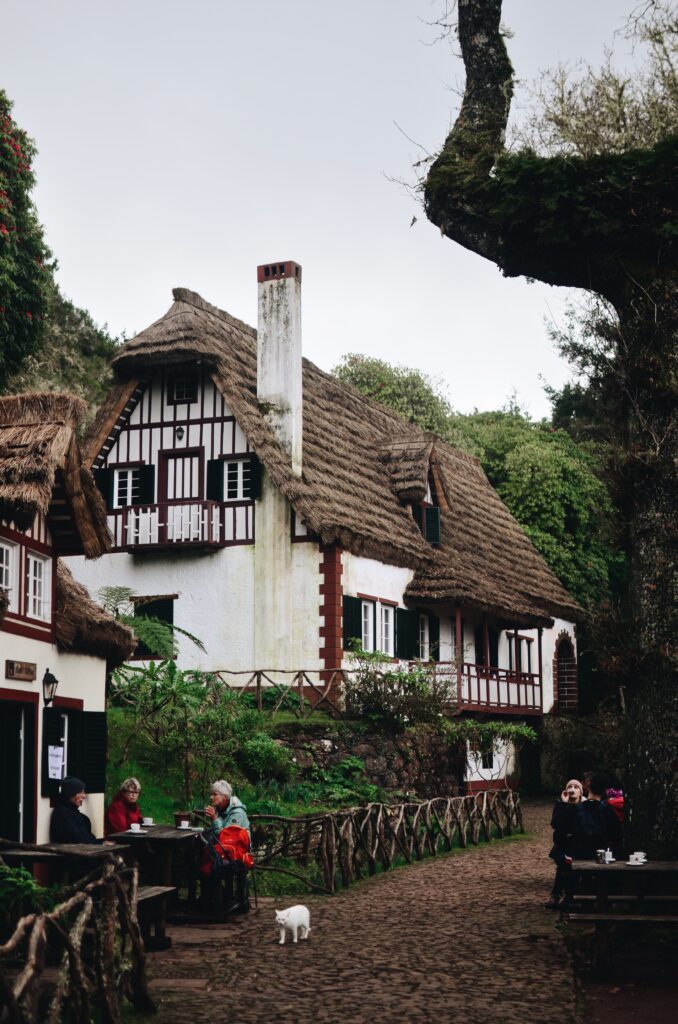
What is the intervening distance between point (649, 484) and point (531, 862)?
8511mm

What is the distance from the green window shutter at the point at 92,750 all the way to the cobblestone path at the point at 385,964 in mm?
3202

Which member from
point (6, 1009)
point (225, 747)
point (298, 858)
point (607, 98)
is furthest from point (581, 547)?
point (6, 1009)

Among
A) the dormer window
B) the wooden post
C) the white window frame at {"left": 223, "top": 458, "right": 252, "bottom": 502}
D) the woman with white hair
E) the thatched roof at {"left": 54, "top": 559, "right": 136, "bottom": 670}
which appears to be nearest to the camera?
the woman with white hair

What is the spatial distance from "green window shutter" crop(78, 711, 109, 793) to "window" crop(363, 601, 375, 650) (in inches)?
447

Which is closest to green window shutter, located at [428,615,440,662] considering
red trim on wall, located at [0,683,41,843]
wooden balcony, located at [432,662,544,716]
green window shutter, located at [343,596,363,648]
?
wooden balcony, located at [432,662,544,716]

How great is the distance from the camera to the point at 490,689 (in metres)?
31.9

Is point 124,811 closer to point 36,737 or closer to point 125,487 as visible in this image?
point 36,737

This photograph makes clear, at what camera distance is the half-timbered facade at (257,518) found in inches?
1090

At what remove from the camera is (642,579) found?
520 inches

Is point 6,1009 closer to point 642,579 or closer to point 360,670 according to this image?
point 642,579

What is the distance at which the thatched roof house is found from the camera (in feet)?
47.0

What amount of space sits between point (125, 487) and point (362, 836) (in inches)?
542

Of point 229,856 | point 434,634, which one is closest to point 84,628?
point 229,856

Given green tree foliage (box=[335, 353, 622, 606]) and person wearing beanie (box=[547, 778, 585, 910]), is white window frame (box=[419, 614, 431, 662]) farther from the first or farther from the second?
person wearing beanie (box=[547, 778, 585, 910])
